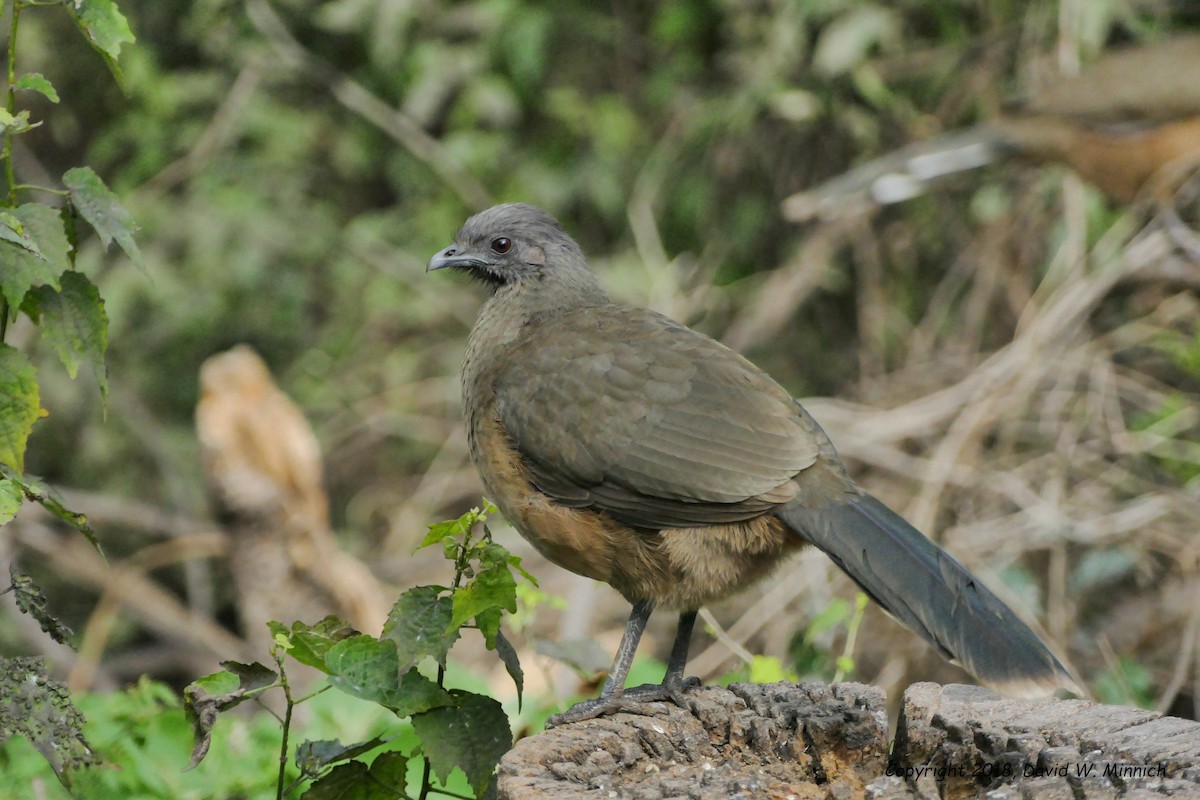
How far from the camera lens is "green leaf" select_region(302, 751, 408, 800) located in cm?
257

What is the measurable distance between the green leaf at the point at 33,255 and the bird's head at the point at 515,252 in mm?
1544

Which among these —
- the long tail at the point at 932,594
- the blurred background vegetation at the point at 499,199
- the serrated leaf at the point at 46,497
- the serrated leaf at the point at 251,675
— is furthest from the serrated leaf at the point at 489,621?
the blurred background vegetation at the point at 499,199

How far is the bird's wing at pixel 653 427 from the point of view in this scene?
304cm

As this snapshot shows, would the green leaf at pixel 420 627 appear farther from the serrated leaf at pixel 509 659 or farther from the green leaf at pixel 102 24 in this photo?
the green leaf at pixel 102 24

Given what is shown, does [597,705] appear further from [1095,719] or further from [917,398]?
[917,398]

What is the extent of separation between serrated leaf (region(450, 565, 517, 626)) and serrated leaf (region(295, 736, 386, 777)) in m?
0.37

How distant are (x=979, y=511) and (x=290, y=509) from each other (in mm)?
3170

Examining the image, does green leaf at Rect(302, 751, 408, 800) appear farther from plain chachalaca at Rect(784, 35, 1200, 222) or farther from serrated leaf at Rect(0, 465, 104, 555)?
plain chachalaca at Rect(784, 35, 1200, 222)

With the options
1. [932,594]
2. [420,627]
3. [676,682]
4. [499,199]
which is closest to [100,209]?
[420,627]

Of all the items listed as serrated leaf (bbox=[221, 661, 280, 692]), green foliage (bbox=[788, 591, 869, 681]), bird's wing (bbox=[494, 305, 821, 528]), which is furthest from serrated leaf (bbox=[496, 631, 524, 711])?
green foliage (bbox=[788, 591, 869, 681])

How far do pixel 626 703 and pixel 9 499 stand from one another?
134cm

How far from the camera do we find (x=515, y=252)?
3900 millimetres

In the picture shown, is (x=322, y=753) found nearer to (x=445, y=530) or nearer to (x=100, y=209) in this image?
(x=445, y=530)

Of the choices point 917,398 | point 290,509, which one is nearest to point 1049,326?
point 917,398
